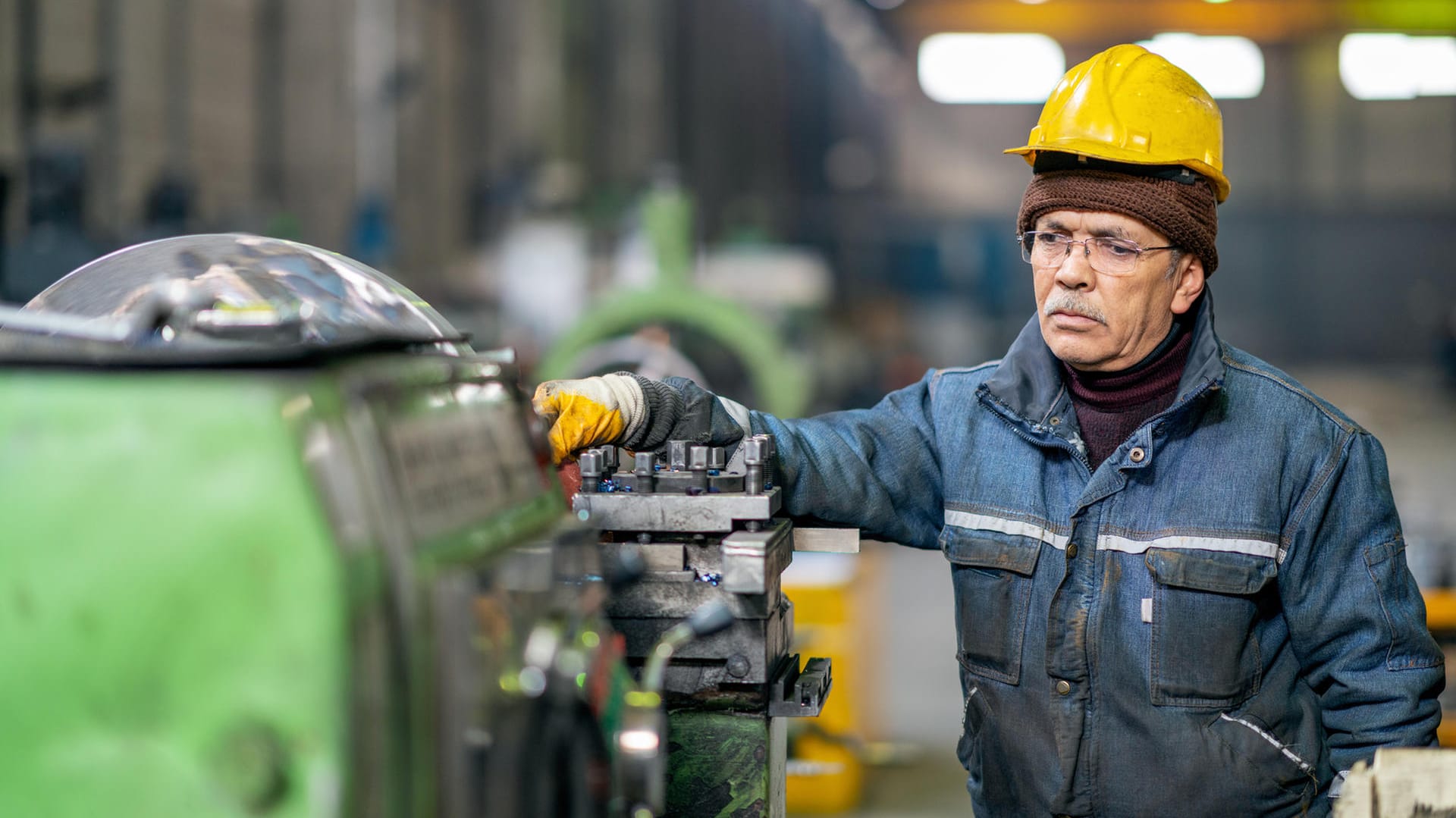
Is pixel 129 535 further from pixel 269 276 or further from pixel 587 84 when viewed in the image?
pixel 587 84

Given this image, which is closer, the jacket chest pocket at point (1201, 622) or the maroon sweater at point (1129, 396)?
the jacket chest pocket at point (1201, 622)

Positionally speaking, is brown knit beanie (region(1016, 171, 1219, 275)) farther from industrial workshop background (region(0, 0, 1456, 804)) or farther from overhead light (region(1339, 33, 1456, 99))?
overhead light (region(1339, 33, 1456, 99))

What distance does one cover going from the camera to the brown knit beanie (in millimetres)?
1601

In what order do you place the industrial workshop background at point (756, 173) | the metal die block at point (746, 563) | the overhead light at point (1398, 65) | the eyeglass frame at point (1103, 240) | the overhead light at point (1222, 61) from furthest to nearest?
the overhead light at point (1398, 65) < the overhead light at point (1222, 61) < the industrial workshop background at point (756, 173) < the eyeglass frame at point (1103, 240) < the metal die block at point (746, 563)

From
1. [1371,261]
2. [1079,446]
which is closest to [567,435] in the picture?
[1079,446]

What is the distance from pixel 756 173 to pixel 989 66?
17.7ft

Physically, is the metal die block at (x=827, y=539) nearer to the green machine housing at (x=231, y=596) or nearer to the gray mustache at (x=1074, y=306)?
the gray mustache at (x=1074, y=306)

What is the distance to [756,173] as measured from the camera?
12.9 m

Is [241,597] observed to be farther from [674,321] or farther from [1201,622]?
[674,321]

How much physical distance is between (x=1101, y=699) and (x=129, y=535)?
111cm

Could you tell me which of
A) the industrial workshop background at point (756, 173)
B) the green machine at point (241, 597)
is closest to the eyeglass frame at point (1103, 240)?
the green machine at point (241, 597)

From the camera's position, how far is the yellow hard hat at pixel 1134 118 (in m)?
1.59

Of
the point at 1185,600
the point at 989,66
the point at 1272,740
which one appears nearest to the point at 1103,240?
the point at 1185,600

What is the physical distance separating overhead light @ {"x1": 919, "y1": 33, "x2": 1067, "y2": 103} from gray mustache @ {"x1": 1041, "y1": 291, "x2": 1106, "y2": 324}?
1542 centimetres
